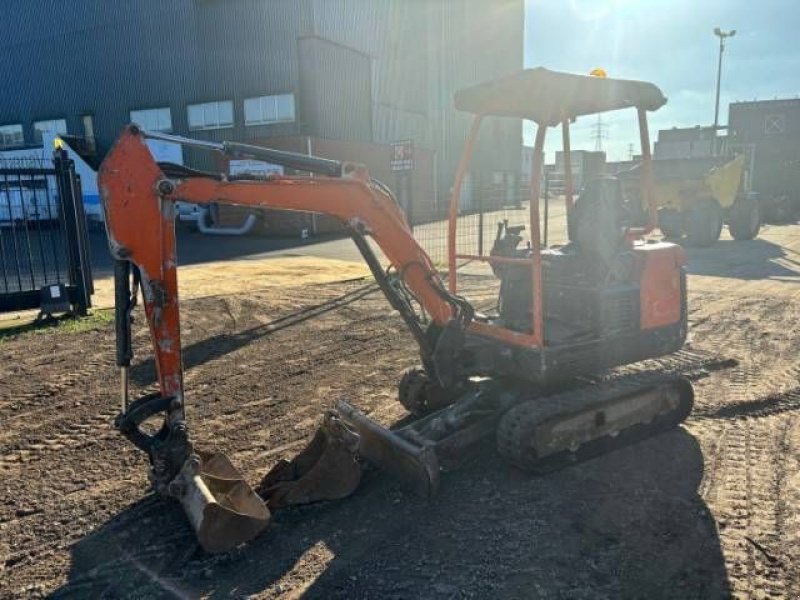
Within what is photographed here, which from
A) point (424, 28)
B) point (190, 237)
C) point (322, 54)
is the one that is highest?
point (424, 28)

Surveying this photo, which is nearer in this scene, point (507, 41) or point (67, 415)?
point (67, 415)

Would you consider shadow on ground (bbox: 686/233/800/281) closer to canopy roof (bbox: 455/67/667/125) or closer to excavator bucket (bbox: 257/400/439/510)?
canopy roof (bbox: 455/67/667/125)

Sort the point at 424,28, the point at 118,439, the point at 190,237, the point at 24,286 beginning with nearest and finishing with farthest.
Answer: the point at 118,439
the point at 24,286
the point at 190,237
the point at 424,28

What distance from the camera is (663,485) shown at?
14.2 feet

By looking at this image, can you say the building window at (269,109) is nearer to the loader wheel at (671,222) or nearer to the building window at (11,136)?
the building window at (11,136)

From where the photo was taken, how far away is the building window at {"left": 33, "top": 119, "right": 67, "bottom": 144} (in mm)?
33094

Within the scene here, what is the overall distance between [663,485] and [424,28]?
113 feet

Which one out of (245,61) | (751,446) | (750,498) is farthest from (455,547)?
(245,61)

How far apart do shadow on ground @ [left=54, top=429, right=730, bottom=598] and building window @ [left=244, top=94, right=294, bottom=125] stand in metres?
24.7

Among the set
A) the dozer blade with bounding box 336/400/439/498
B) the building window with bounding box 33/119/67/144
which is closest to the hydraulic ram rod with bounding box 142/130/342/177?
the dozer blade with bounding box 336/400/439/498

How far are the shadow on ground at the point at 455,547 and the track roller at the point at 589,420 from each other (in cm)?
21

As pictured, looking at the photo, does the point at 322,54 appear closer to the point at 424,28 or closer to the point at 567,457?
the point at 424,28

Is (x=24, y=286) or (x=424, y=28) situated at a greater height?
(x=424, y=28)

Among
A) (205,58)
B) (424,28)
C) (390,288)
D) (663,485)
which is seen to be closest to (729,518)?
(663,485)
